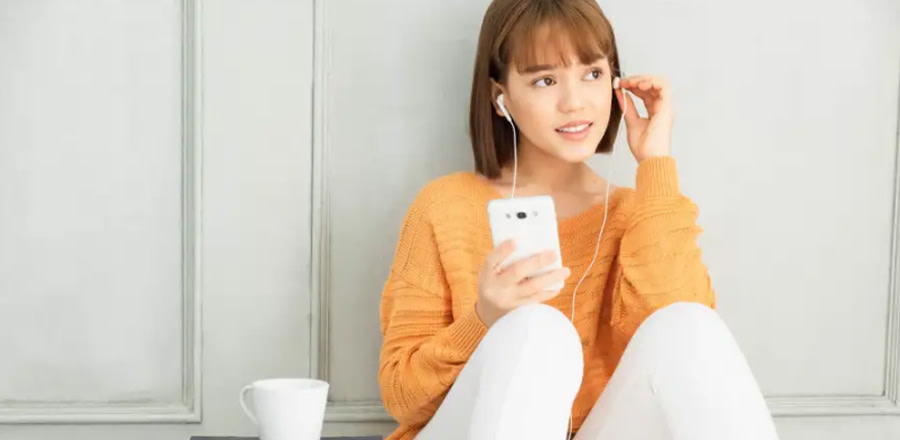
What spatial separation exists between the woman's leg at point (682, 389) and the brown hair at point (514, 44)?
1.19 feet

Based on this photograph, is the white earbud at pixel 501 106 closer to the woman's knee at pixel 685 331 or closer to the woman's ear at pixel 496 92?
the woman's ear at pixel 496 92

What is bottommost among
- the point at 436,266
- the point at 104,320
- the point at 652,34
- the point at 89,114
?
the point at 104,320

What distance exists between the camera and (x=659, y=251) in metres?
1.13

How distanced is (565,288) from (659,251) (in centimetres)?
16

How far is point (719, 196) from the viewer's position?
55.3 inches

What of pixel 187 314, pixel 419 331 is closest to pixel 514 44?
pixel 419 331

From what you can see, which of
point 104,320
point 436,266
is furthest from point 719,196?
point 104,320

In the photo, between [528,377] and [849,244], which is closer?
[528,377]

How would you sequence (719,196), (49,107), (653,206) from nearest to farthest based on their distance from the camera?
(653,206) → (49,107) → (719,196)

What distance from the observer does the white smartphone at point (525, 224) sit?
40.1 inches

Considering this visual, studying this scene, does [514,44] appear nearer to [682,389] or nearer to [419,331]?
[419,331]

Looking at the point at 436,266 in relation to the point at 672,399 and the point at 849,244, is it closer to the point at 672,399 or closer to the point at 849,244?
the point at 672,399

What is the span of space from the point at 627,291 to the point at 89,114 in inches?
31.0

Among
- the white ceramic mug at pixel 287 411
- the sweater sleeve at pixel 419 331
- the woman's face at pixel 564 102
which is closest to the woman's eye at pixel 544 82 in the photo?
the woman's face at pixel 564 102
